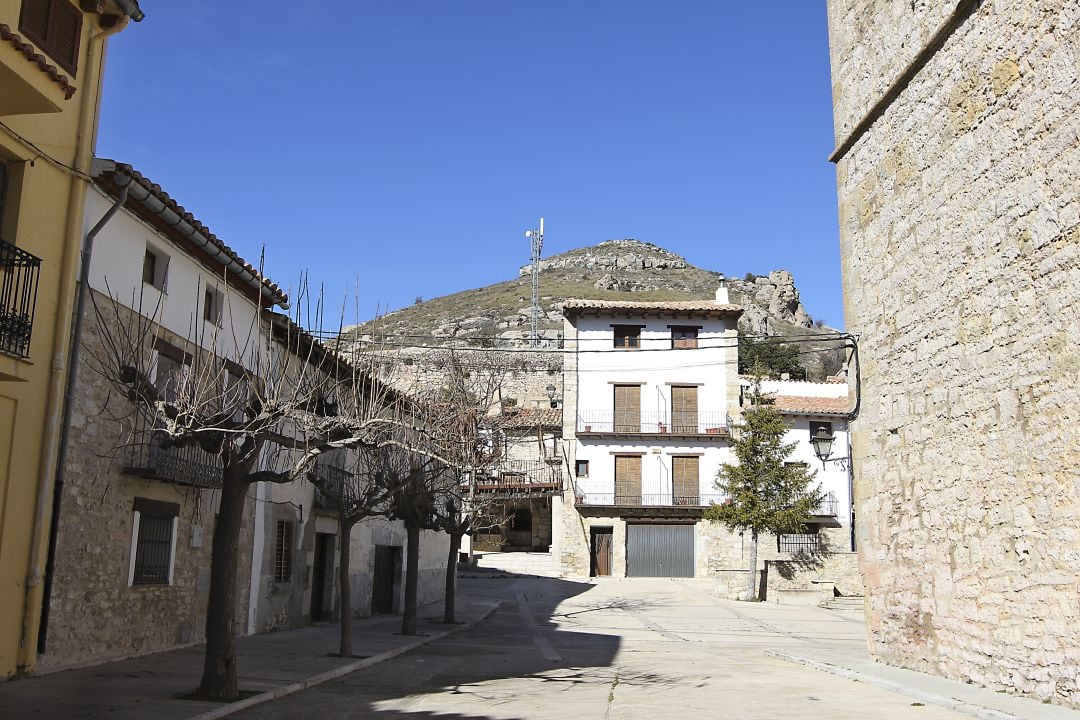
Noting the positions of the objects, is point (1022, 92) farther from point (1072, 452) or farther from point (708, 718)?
point (708, 718)

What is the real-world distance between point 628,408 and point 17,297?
31.9m

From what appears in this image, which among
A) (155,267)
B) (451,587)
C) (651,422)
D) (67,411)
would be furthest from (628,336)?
(67,411)

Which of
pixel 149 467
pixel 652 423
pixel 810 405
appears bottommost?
pixel 149 467

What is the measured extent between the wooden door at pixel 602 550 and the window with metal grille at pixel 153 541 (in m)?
27.2

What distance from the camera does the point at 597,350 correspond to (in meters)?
40.0

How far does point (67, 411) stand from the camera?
36.0 ft

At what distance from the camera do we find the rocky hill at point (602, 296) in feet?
254

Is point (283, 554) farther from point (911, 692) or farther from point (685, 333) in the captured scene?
point (685, 333)

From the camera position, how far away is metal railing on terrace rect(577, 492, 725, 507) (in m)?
39.0

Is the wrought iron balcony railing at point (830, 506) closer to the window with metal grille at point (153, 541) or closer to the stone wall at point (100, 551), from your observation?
the stone wall at point (100, 551)

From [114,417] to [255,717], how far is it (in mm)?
5129

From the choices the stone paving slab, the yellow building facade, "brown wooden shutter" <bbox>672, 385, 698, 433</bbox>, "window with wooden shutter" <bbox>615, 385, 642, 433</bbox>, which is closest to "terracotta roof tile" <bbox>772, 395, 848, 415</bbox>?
"brown wooden shutter" <bbox>672, 385, 698, 433</bbox>

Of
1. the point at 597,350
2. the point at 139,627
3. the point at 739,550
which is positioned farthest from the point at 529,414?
the point at 139,627

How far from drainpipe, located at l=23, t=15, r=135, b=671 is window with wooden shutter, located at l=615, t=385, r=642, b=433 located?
30.4 m
